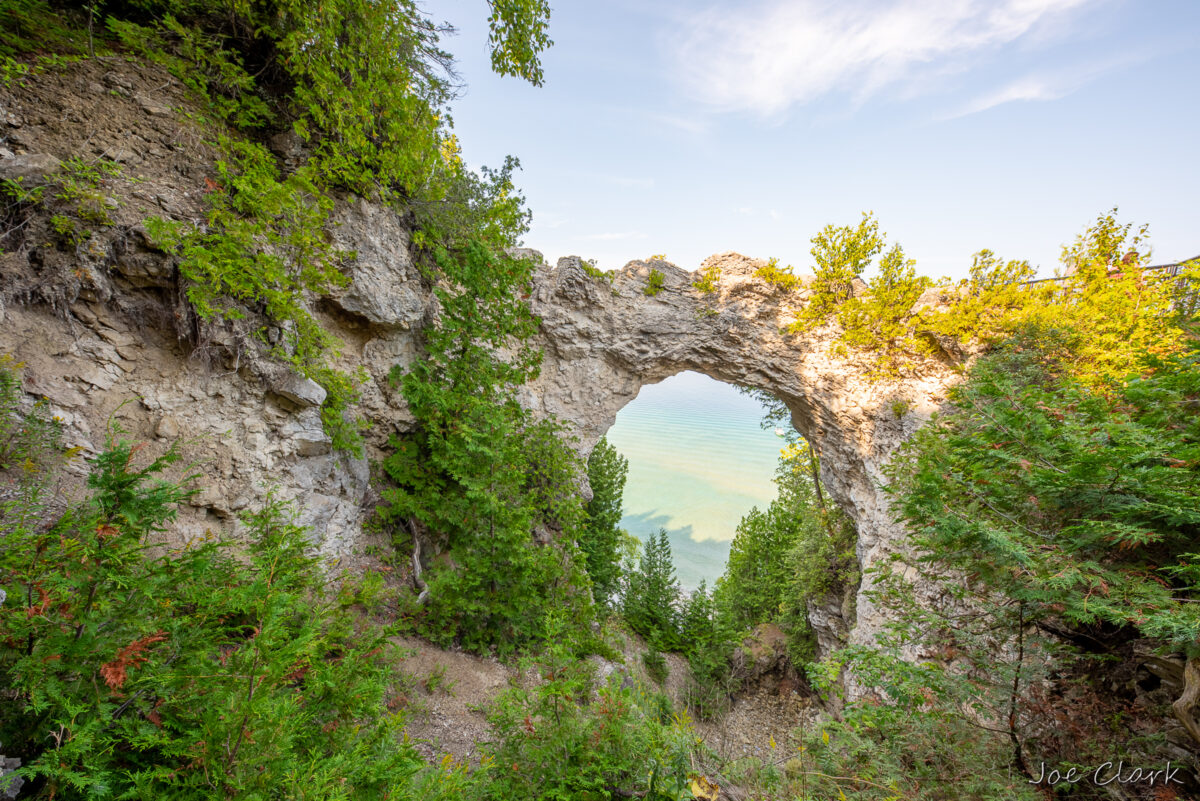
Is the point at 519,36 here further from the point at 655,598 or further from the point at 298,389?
the point at 655,598

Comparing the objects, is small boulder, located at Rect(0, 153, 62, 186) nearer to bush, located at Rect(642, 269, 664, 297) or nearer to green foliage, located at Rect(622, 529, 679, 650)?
bush, located at Rect(642, 269, 664, 297)

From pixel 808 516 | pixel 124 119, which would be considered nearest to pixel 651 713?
pixel 124 119

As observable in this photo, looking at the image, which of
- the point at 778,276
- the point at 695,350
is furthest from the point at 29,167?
the point at 778,276

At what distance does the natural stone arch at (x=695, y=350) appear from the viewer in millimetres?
8227

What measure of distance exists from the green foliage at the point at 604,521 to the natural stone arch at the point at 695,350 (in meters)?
2.25

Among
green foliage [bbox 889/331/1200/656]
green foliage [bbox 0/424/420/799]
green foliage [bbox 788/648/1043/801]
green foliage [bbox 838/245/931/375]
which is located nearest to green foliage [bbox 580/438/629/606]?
green foliage [bbox 838/245/931/375]

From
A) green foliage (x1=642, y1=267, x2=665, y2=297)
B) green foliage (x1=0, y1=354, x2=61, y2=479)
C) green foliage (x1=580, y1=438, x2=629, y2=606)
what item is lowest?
green foliage (x1=580, y1=438, x2=629, y2=606)

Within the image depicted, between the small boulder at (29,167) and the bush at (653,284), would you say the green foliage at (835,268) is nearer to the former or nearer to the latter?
the bush at (653,284)

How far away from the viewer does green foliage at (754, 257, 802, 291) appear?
27.6 ft

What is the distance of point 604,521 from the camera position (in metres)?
11.8

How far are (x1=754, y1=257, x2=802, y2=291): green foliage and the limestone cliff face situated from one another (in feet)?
4.43

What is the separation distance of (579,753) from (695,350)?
761 cm

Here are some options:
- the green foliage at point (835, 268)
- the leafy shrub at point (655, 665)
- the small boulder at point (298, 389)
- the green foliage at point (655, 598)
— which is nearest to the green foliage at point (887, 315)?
the green foliage at point (835, 268)

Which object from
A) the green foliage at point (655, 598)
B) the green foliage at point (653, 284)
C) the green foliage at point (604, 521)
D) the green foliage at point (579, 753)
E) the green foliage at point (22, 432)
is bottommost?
the green foliage at point (655, 598)
